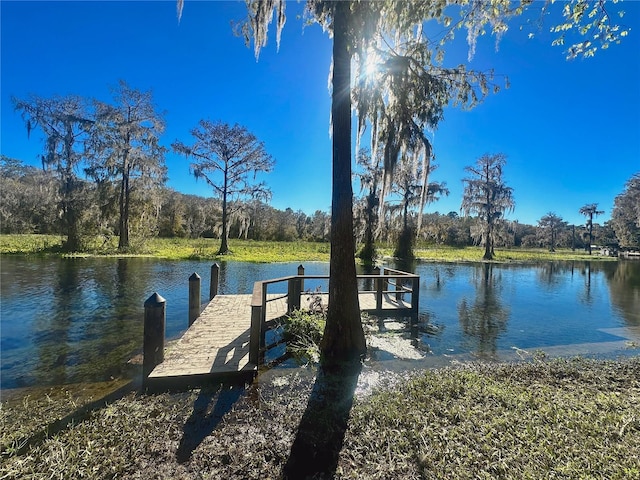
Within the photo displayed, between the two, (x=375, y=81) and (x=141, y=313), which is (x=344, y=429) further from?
(x=141, y=313)

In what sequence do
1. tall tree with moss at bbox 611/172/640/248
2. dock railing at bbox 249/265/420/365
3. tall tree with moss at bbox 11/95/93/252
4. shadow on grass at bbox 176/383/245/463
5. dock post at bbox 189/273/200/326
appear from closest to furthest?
shadow on grass at bbox 176/383/245/463
dock railing at bbox 249/265/420/365
dock post at bbox 189/273/200/326
tall tree with moss at bbox 11/95/93/252
tall tree with moss at bbox 611/172/640/248

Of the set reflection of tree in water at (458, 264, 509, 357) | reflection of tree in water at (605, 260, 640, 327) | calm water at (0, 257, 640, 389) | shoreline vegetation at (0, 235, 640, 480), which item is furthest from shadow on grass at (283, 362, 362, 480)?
reflection of tree in water at (605, 260, 640, 327)

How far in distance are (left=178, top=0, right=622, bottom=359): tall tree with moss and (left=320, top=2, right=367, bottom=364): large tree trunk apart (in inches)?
0.6

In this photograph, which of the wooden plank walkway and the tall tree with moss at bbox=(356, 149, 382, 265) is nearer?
the wooden plank walkway

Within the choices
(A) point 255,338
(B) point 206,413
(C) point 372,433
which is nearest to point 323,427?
(C) point 372,433

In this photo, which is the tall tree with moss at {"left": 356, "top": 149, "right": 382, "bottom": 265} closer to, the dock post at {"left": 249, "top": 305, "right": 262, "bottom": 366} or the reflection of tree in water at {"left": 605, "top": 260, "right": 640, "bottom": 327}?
the reflection of tree in water at {"left": 605, "top": 260, "right": 640, "bottom": 327}

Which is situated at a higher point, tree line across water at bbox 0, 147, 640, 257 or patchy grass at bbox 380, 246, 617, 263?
tree line across water at bbox 0, 147, 640, 257

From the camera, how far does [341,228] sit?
4816 mm

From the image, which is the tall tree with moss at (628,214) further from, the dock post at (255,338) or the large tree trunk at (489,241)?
the dock post at (255,338)

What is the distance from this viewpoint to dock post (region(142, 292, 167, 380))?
4004 mm

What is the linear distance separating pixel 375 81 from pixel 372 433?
5.44 meters

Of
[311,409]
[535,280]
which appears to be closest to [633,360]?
[311,409]

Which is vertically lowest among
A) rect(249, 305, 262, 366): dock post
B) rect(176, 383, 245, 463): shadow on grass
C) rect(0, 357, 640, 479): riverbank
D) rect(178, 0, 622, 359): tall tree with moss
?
rect(176, 383, 245, 463): shadow on grass

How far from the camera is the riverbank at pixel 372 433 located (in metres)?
2.50
